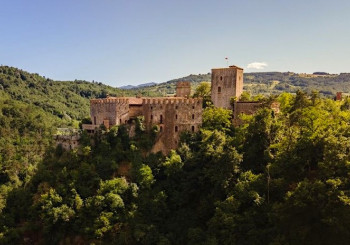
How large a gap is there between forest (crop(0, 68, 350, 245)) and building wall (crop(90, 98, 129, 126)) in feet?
5.89

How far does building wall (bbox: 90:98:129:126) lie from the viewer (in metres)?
46.3

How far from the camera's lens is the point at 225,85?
2089 inches

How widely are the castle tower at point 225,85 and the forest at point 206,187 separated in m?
2.34

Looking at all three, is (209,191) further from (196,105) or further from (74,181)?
(74,181)

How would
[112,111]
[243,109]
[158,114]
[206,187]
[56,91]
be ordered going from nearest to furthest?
[206,187] < [112,111] < [158,114] < [243,109] < [56,91]

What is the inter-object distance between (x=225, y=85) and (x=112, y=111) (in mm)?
18371

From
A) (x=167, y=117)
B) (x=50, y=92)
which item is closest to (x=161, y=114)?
(x=167, y=117)

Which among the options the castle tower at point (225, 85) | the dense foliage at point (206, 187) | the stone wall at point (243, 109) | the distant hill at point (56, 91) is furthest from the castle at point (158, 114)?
the distant hill at point (56, 91)

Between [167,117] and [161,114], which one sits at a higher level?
[161,114]

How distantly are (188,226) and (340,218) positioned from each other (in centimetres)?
1669

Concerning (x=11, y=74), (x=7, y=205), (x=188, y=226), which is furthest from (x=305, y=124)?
(x=11, y=74)

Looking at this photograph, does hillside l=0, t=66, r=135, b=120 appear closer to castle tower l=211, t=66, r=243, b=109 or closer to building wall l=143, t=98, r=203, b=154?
castle tower l=211, t=66, r=243, b=109

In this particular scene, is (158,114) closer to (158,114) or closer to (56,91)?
(158,114)

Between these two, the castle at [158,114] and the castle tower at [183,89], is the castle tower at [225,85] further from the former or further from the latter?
the castle at [158,114]
